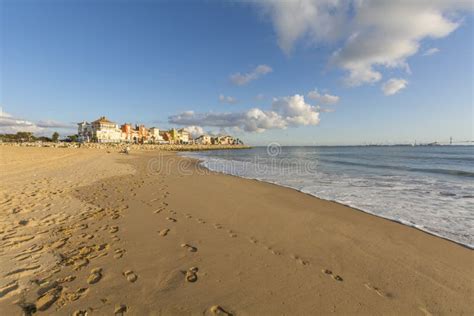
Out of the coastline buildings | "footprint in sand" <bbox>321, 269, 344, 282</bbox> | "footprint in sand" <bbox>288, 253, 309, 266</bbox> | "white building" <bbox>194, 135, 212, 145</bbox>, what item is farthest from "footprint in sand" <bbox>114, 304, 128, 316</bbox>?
"white building" <bbox>194, 135, 212, 145</bbox>

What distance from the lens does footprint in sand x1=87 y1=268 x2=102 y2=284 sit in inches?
113

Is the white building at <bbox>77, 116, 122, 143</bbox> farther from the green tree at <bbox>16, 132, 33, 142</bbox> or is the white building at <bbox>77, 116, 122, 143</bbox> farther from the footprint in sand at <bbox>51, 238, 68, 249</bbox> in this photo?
the footprint in sand at <bbox>51, 238, 68, 249</bbox>

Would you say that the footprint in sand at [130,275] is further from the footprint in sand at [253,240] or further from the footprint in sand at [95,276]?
the footprint in sand at [253,240]

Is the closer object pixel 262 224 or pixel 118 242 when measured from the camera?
pixel 118 242

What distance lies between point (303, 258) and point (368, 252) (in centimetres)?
130

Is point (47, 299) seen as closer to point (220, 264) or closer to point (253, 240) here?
point (220, 264)

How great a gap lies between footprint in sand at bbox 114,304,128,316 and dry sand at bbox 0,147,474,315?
21mm

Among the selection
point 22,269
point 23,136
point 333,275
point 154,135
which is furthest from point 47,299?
point 154,135

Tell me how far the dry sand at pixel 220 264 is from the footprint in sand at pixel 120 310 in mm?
21

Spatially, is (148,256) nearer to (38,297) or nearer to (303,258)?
(38,297)

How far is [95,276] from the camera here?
2969mm

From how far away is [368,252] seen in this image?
3869 mm

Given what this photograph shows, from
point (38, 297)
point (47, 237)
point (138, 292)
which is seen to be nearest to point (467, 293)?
point (138, 292)

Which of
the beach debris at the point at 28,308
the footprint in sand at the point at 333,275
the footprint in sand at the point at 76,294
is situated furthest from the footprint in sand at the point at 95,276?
the footprint in sand at the point at 333,275
